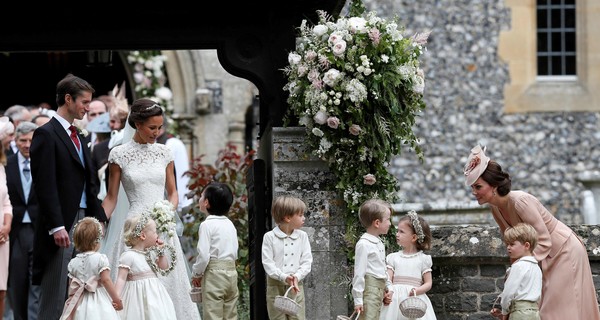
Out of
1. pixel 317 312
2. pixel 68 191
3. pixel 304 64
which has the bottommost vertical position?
pixel 317 312

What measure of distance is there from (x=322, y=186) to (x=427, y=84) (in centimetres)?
1208

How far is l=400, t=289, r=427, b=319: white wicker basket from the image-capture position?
1041cm

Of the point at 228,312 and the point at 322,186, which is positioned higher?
the point at 322,186

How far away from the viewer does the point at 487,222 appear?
19297 mm

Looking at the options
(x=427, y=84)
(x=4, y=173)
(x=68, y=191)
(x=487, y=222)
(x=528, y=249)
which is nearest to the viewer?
(x=528, y=249)

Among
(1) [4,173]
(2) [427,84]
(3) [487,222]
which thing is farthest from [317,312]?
(2) [427,84]

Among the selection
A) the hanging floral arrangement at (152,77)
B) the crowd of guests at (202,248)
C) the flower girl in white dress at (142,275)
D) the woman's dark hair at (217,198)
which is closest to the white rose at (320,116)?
Result: the crowd of guests at (202,248)

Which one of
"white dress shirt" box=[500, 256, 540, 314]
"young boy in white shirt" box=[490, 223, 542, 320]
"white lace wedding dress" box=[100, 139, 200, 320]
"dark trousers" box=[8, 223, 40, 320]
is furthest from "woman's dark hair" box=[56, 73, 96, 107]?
"white dress shirt" box=[500, 256, 540, 314]

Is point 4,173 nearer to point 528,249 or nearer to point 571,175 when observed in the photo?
point 528,249

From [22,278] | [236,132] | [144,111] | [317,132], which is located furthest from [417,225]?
[236,132]

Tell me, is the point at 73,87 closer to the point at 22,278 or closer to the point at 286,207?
the point at 286,207

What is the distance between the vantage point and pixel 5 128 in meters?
12.7

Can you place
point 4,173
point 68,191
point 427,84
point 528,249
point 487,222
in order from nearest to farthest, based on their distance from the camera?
point 528,249 → point 68,191 → point 4,173 → point 487,222 → point 427,84

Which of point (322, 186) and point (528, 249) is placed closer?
point (528, 249)
